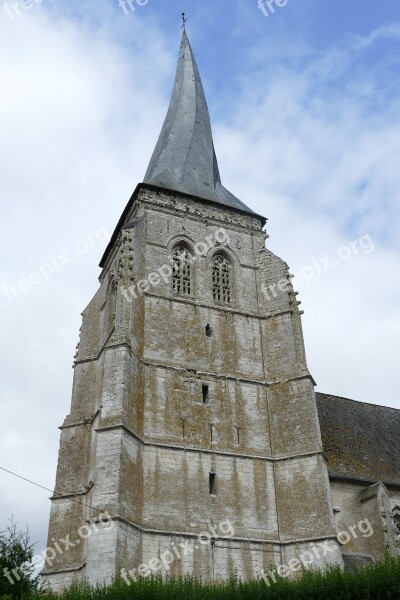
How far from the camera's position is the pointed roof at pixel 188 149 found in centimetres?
2536

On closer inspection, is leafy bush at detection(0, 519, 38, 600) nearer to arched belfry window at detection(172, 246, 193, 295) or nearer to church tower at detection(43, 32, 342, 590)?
church tower at detection(43, 32, 342, 590)

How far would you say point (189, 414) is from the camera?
19.4 metres

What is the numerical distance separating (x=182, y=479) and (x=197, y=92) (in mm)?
18771

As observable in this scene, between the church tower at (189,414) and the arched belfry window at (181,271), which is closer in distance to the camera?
the church tower at (189,414)

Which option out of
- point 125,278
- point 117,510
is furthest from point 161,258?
point 117,510

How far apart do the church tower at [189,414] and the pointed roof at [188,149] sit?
0.39 meters

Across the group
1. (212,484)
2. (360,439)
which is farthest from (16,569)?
(360,439)

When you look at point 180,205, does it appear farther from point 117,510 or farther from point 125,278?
point 117,510

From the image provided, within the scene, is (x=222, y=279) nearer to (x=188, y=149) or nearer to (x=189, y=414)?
(x=189, y=414)

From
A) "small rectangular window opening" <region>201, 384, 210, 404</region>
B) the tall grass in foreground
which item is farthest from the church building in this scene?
the tall grass in foreground

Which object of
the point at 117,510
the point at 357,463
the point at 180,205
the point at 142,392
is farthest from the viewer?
the point at 180,205

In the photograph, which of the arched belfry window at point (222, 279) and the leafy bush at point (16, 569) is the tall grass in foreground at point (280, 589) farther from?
the arched belfry window at point (222, 279)

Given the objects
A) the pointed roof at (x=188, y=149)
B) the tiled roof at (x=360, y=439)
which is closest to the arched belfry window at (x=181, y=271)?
the pointed roof at (x=188, y=149)

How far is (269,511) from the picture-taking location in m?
18.6
